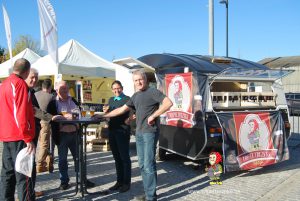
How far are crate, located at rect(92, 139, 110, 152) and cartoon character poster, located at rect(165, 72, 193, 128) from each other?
266cm

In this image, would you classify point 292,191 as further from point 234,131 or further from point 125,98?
point 125,98

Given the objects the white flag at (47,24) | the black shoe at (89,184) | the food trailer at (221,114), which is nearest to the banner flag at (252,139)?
the food trailer at (221,114)

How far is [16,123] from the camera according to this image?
3828 millimetres

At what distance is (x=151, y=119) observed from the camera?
15.1ft

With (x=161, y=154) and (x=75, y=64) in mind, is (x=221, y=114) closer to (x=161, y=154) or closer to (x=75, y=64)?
(x=161, y=154)

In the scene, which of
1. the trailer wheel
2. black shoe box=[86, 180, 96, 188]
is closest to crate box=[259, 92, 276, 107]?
the trailer wheel

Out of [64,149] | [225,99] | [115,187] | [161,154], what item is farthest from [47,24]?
[115,187]

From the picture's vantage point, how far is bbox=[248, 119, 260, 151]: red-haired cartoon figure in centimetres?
658

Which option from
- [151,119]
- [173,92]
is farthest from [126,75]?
[151,119]

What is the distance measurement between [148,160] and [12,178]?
5.68 feet

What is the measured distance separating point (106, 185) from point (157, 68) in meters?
2.73

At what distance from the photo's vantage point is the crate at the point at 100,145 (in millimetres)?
9133

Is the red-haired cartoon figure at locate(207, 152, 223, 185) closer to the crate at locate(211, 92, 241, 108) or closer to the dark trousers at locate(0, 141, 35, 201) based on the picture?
the crate at locate(211, 92, 241, 108)

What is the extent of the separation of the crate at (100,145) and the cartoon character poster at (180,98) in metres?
Result: 2.66
